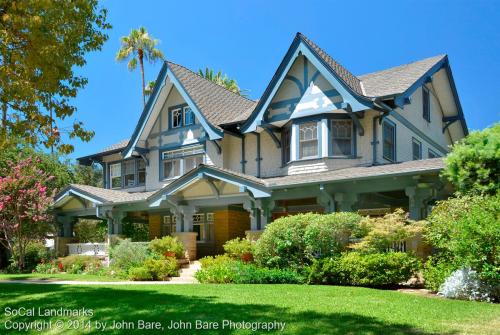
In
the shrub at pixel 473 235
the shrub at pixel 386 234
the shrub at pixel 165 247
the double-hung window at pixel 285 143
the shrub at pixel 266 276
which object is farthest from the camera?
the double-hung window at pixel 285 143

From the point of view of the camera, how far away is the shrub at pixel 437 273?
490 inches

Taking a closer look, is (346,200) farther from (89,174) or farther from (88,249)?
(89,174)

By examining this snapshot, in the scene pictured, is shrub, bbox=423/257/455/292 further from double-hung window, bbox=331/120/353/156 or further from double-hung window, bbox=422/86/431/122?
double-hung window, bbox=422/86/431/122

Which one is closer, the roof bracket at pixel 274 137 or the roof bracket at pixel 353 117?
the roof bracket at pixel 353 117

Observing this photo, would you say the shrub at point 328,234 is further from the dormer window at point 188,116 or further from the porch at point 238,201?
the dormer window at point 188,116

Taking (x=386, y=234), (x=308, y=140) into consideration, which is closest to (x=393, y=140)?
(x=308, y=140)

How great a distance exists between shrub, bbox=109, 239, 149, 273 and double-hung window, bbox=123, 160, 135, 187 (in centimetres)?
870

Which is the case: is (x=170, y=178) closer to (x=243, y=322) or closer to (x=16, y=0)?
(x=16, y=0)

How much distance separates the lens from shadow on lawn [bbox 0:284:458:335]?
8258 millimetres

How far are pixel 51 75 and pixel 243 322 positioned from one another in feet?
22.5

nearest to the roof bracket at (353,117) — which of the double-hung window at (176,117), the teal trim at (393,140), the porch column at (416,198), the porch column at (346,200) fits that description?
the teal trim at (393,140)

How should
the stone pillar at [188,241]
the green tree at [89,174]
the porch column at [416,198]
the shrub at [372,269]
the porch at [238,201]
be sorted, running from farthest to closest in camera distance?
1. the green tree at [89,174]
2. the stone pillar at [188,241]
3. the porch at [238,201]
4. the porch column at [416,198]
5. the shrub at [372,269]

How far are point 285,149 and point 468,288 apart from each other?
483 inches

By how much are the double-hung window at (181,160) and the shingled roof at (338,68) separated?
7327 mm
